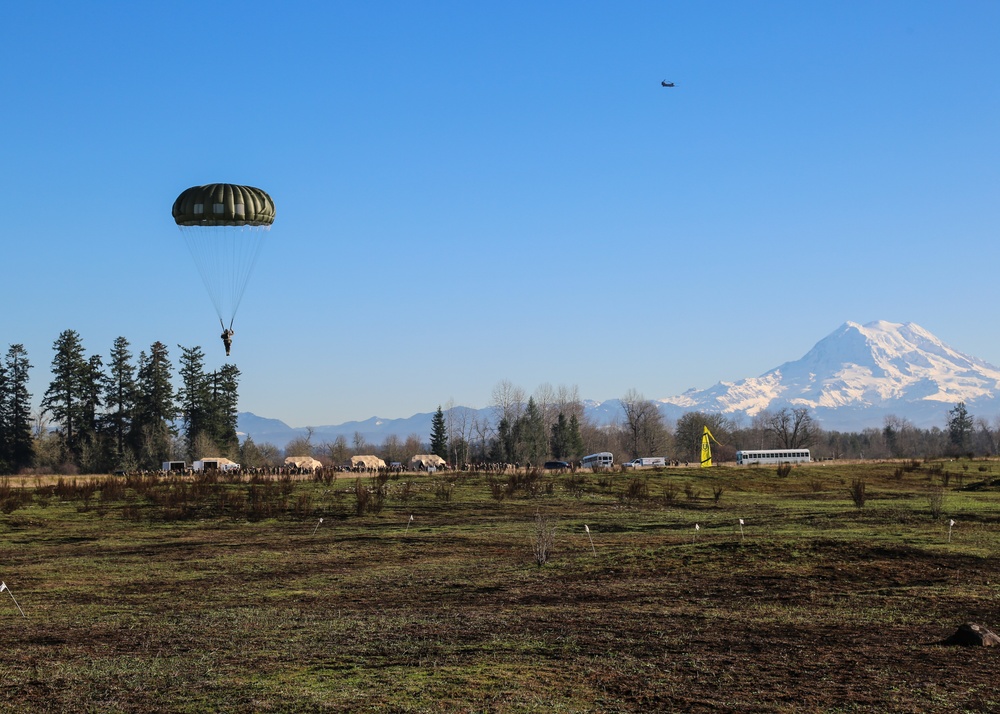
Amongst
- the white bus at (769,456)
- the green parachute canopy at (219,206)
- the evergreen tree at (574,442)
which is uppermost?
the green parachute canopy at (219,206)

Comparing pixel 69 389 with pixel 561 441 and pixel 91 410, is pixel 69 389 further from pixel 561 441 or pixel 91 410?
pixel 561 441

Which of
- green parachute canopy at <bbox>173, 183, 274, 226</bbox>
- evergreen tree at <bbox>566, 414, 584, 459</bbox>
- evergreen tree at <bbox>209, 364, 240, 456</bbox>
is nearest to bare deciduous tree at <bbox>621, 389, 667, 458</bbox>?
evergreen tree at <bbox>566, 414, 584, 459</bbox>

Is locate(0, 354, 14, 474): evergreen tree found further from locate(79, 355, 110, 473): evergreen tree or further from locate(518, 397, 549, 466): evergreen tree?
locate(518, 397, 549, 466): evergreen tree

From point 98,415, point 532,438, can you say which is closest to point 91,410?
point 98,415

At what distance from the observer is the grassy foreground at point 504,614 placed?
1178 centimetres

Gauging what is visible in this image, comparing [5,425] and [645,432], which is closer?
[5,425]

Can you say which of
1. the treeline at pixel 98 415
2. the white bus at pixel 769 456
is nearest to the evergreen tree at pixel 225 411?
the treeline at pixel 98 415

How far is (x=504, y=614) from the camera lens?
667 inches

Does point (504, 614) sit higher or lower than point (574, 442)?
lower

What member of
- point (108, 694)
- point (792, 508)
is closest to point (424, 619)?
point (108, 694)

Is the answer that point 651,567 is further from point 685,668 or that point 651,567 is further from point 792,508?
point 792,508

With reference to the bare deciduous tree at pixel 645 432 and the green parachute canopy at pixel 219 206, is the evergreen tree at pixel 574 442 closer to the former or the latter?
the bare deciduous tree at pixel 645 432

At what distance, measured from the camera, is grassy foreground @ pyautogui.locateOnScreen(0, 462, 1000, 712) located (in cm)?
1178

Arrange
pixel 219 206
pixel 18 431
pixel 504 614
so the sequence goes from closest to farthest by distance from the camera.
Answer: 1. pixel 504 614
2. pixel 219 206
3. pixel 18 431
